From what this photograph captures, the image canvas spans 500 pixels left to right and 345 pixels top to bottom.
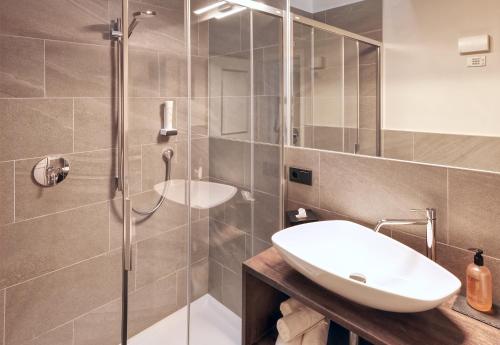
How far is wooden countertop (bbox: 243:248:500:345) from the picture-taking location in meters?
0.86

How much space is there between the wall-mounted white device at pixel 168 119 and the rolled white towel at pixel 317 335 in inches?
43.0

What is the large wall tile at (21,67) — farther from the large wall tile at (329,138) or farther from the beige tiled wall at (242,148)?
the large wall tile at (329,138)

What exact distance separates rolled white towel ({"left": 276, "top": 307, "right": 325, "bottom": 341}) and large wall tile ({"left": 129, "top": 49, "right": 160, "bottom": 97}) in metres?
1.19

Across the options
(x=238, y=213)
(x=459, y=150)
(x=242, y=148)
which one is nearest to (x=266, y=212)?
(x=238, y=213)

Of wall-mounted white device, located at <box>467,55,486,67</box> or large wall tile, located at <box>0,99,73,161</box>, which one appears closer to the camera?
wall-mounted white device, located at <box>467,55,486,67</box>

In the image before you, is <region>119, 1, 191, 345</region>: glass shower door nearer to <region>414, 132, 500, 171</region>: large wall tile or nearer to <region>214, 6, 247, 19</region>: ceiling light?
<region>214, 6, 247, 19</region>: ceiling light

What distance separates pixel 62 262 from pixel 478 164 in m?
1.93

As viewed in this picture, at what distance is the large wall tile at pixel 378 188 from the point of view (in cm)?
121

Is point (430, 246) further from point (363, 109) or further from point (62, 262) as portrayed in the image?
point (62, 262)

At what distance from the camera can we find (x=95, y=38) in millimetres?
1625

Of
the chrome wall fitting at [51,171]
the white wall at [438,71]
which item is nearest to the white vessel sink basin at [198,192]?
the chrome wall fitting at [51,171]

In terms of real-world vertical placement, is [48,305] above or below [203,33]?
below

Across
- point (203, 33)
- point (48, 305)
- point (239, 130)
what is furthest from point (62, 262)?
point (203, 33)

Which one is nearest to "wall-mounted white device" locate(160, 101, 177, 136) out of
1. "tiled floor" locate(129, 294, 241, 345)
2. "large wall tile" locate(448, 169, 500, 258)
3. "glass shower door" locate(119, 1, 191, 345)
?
"glass shower door" locate(119, 1, 191, 345)
